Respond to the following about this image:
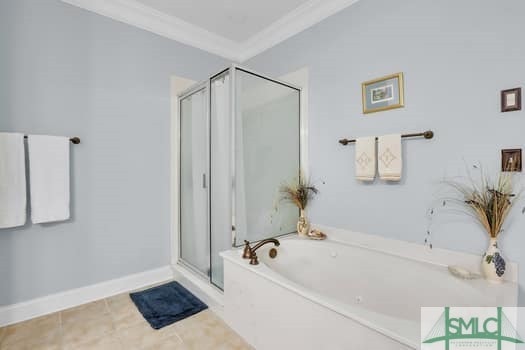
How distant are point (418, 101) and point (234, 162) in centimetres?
138

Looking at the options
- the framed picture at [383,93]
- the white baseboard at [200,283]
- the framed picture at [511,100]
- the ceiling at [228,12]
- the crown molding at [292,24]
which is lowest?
the white baseboard at [200,283]

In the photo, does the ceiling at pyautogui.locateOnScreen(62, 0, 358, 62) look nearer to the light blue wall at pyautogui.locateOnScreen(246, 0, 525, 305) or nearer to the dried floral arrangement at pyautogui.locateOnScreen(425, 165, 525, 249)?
the light blue wall at pyautogui.locateOnScreen(246, 0, 525, 305)

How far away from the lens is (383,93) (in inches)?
74.4

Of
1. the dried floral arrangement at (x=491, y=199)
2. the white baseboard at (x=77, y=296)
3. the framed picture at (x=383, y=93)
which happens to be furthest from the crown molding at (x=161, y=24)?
the dried floral arrangement at (x=491, y=199)

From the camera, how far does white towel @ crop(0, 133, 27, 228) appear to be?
1.75 m

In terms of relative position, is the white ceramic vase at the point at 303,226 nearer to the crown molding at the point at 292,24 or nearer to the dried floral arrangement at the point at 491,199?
the dried floral arrangement at the point at 491,199

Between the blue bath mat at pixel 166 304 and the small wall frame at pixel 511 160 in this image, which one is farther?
the blue bath mat at pixel 166 304

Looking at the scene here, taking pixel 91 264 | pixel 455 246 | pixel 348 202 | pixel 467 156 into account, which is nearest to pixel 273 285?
pixel 348 202

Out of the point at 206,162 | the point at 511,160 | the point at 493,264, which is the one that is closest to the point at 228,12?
the point at 206,162

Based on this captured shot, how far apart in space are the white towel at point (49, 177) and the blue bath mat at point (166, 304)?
37.3 inches

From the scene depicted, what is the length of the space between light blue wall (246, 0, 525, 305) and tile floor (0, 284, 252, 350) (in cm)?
127

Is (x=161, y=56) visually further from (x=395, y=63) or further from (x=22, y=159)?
(x=395, y=63)

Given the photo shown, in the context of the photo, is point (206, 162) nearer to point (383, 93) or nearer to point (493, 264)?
point (383, 93)

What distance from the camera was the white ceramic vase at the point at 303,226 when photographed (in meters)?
2.29
